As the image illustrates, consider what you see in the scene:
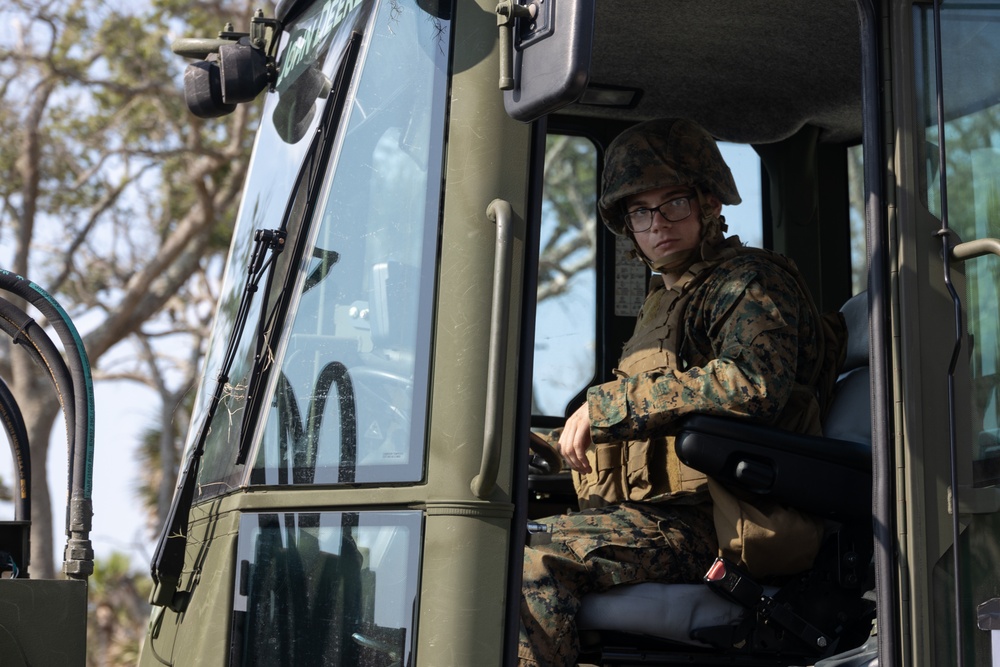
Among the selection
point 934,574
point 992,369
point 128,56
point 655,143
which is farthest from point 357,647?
point 128,56

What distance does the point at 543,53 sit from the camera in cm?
205

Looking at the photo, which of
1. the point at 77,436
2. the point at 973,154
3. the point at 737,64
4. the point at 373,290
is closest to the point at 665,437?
the point at 373,290

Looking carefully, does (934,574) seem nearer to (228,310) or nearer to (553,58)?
(553,58)

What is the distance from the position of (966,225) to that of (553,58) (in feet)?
2.78

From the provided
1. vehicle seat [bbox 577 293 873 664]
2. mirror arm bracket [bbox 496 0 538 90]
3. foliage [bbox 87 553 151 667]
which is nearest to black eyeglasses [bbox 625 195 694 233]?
vehicle seat [bbox 577 293 873 664]

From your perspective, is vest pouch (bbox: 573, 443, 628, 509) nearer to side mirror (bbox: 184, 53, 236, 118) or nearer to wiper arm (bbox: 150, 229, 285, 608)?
wiper arm (bbox: 150, 229, 285, 608)

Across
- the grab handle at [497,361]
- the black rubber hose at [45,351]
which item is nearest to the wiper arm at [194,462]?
the black rubber hose at [45,351]

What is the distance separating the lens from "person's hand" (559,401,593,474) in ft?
8.84

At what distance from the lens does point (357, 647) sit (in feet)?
7.52

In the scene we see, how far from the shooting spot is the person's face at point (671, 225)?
10.3ft

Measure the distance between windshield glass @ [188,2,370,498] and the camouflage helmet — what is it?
0.80 meters

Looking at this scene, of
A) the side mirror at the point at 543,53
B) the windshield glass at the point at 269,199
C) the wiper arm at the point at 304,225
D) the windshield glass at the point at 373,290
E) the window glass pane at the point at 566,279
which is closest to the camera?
the side mirror at the point at 543,53

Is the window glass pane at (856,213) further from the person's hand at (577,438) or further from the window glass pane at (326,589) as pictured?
the window glass pane at (326,589)

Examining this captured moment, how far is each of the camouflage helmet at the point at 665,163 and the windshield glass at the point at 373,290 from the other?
0.80 meters
